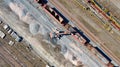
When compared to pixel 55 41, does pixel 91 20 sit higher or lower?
higher

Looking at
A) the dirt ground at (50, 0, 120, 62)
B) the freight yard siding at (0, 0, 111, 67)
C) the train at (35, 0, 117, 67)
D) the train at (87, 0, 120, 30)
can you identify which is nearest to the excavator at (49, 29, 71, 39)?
the freight yard siding at (0, 0, 111, 67)

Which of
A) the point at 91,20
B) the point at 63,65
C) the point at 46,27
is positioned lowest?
the point at 63,65

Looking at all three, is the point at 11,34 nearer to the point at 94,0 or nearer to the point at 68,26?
the point at 68,26

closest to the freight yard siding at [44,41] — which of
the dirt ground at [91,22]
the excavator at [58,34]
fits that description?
the excavator at [58,34]

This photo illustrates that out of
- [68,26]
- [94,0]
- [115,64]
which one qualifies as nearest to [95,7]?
[94,0]

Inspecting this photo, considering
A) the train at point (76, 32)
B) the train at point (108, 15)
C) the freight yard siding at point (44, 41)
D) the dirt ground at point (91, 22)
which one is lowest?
the freight yard siding at point (44, 41)

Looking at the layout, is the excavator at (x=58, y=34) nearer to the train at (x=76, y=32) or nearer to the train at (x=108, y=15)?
the train at (x=76, y=32)

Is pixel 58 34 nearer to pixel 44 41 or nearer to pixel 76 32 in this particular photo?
pixel 44 41

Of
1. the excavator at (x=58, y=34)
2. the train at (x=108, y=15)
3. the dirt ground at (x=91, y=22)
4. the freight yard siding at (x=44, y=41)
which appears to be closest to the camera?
the excavator at (x=58, y=34)
